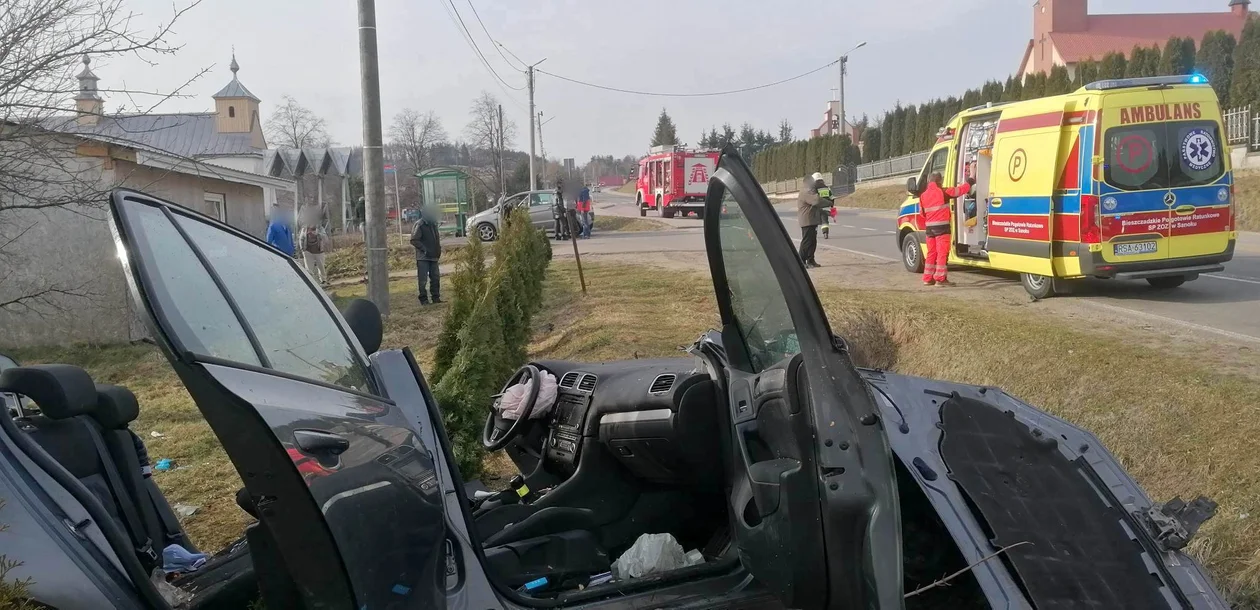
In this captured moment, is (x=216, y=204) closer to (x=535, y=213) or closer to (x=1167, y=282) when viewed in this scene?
(x=535, y=213)

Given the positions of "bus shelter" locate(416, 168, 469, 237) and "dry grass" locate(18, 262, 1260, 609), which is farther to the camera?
"bus shelter" locate(416, 168, 469, 237)

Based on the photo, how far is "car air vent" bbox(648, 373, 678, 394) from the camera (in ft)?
10.7

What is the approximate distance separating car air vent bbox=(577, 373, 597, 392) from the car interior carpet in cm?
143

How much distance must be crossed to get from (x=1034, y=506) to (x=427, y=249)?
44.7 feet

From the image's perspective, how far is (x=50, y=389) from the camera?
2346 mm

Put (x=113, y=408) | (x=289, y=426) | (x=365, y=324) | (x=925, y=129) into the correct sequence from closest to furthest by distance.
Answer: (x=289, y=426) → (x=365, y=324) → (x=113, y=408) → (x=925, y=129)

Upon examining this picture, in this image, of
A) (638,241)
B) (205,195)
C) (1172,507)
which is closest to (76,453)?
(1172,507)

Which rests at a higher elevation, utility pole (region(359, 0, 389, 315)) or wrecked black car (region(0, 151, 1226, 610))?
utility pole (region(359, 0, 389, 315))

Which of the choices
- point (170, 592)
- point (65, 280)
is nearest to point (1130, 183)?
point (170, 592)

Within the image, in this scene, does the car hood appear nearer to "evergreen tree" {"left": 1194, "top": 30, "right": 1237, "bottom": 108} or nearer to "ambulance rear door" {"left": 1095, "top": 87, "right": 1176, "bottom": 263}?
"ambulance rear door" {"left": 1095, "top": 87, "right": 1176, "bottom": 263}

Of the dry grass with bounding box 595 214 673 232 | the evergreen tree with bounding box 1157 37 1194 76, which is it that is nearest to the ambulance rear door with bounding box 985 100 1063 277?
the dry grass with bounding box 595 214 673 232

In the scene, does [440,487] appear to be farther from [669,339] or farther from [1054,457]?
[669,339]

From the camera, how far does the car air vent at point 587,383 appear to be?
362 centimetres

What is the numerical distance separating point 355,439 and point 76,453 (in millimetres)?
1313
